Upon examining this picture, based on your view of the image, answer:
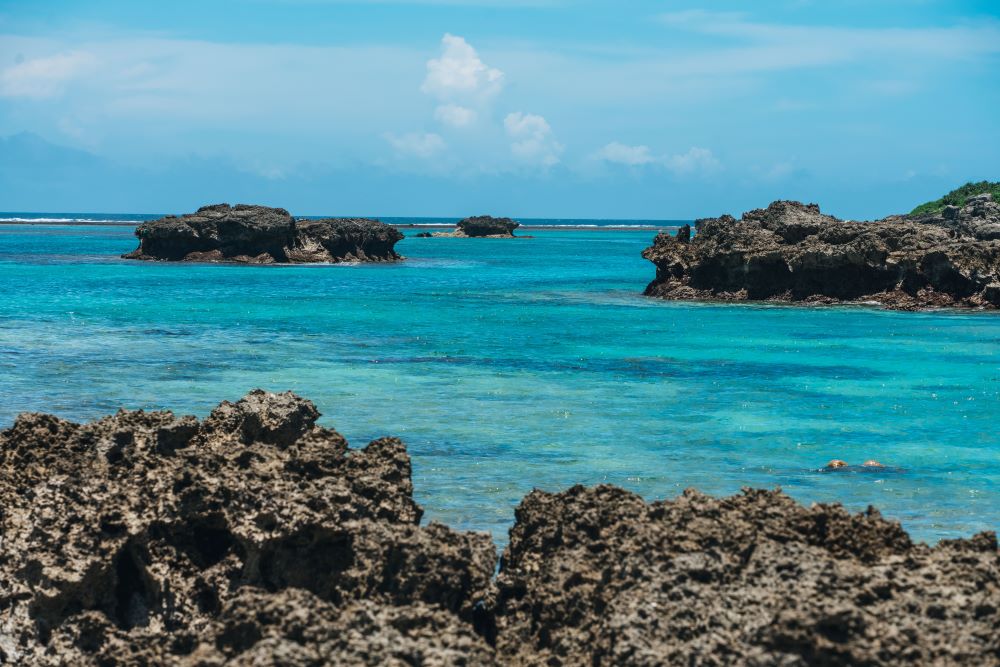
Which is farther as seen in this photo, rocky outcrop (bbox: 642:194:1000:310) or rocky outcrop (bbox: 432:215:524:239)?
rocky outcrop (bbox: 432:215:524:239)

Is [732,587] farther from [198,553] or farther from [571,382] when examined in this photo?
[571,382]

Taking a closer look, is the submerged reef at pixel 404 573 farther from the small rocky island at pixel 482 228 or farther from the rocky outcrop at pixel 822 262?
the small rocky island at pixel 482 228

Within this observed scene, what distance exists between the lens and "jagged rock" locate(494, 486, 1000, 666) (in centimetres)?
531

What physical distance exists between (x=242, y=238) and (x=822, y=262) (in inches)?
1481

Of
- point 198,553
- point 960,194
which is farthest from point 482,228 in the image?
point 198,553

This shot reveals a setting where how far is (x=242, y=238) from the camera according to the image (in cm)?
6988

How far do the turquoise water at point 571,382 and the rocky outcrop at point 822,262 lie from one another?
2.20 metres

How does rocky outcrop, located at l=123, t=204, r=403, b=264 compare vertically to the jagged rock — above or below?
above

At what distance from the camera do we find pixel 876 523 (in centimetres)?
682

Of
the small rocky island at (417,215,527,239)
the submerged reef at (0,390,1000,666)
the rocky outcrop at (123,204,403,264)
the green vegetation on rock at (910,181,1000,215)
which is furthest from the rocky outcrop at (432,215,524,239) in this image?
the submerged reef at (0,390,1000,666)

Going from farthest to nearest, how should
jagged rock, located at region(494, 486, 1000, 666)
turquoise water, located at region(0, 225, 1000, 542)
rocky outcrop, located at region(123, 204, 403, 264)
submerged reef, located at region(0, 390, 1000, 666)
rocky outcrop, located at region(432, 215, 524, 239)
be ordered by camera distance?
rocky outcrop, located at region(432, 215, 524, 239) < rocky outcrop, located at region(123, 204, 403, 264) < turquoise water, located at region(0, 225, 1000, 542) < submerged reef, located at region(0, 390, 1000, 666) < jagged rock, located at region(494, 486, 1000, 666)

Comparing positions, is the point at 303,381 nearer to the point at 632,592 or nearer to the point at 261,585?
the point at 261,585

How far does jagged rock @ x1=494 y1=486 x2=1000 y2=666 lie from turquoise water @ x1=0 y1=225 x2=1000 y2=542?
456cm

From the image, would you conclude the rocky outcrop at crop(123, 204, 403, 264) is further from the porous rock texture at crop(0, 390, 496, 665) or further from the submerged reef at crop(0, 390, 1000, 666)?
the porous rock texture at crop(0, 390, 496, 665)
